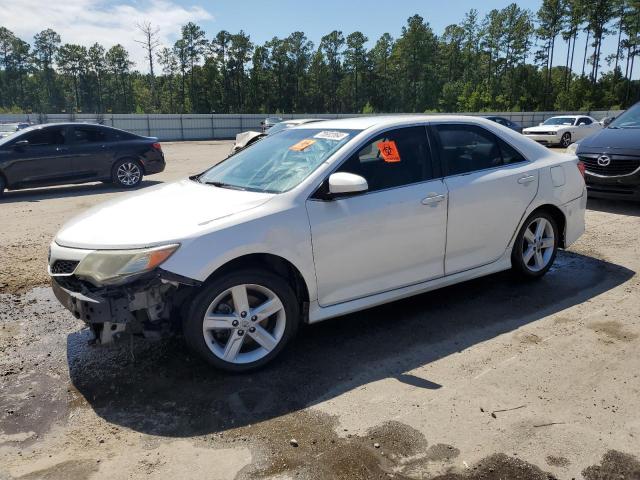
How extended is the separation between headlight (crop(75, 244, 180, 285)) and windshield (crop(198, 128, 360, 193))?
1002 mm

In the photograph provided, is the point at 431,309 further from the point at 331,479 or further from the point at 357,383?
the point at 331,479

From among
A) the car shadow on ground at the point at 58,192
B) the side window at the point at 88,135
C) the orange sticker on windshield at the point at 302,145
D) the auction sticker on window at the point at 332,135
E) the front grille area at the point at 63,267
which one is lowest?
the car shadow on ground at the point at 58,192

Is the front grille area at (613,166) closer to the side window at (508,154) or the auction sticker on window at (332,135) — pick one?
the side window at (508,154)

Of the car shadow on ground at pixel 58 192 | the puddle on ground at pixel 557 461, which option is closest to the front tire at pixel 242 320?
the puddle on ground at pixel 557 461

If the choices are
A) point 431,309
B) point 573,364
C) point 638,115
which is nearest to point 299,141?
point 431,309

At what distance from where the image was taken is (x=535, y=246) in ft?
17.1

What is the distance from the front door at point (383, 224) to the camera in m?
3.78

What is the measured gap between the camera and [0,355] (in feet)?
13.0

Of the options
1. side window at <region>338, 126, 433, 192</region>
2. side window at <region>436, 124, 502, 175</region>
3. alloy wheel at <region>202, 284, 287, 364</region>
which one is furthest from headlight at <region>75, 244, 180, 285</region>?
side window at <region>436, 124, 502, 175</region>

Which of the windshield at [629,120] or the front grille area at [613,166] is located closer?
the front grille area at [613,166]

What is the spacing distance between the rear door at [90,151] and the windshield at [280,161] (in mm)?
8039

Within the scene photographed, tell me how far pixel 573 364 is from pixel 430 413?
1245mm

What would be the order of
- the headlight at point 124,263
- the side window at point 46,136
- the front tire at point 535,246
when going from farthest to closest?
the side window at point 46,136 → the front tire at point 535,246 → the headlight at point 124,263

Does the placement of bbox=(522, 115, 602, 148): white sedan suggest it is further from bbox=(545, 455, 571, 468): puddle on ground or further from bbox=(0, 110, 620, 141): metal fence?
bbox=(545, 455, 571, 468): puddle on ground
